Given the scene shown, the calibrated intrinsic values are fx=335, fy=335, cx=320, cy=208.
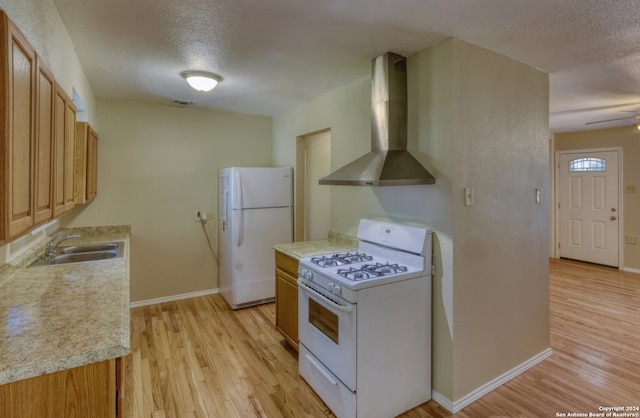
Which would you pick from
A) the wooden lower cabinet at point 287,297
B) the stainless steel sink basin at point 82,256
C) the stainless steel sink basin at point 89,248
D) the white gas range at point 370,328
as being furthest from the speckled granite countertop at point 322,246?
the stainless steel sink basin at point 89,248

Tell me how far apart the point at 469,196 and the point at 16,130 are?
2.31 metres

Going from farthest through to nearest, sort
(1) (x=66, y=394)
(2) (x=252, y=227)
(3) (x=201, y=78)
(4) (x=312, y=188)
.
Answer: (4) (x=312, y=188), (2) (x=252, y=227), (3) (x=201, y=78), (1) (x=66, y=394)

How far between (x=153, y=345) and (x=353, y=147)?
2575mm

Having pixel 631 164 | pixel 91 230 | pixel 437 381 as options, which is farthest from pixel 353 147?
pixel 631 164

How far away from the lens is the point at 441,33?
6.89 ft

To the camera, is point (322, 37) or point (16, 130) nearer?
point (16, 130)

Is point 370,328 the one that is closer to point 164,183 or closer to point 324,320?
point 324,320

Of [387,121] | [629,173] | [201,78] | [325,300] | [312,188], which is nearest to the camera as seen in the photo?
[325,300]

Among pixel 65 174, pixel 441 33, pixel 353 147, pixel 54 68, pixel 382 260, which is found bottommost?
pixel 382 260

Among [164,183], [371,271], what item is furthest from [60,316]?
[164,183]

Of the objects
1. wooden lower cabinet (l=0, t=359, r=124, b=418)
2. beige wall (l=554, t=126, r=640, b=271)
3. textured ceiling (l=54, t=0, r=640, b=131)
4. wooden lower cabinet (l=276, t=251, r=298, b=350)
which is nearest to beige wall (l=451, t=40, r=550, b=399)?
textured ceiling (l=54, t=0, r=640, b=131)

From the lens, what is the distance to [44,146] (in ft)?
4.87

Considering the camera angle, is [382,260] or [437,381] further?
[382,260]

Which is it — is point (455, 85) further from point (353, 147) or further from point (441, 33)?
point (353, 147)
